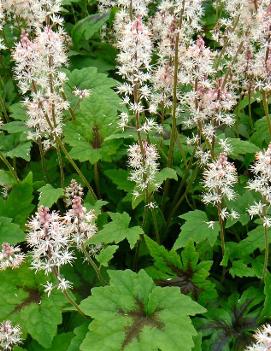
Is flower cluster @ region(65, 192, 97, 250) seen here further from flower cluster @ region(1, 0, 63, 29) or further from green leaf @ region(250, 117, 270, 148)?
green leaf @ region(250, 117, 270, 148)

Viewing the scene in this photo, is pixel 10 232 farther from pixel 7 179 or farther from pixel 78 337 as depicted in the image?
pixel 78 337

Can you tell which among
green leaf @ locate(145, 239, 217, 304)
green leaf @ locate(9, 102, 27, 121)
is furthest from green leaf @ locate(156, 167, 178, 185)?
green leaf @ locate(9, 102, 27, 121)

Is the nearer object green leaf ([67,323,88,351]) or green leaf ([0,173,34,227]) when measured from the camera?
green leaf ([67,323,88,351])

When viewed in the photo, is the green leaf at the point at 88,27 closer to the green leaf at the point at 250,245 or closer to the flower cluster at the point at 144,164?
the flower cluster at the point at 144,164

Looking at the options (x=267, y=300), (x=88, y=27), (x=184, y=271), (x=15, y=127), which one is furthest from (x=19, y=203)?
(x=88, y=27)

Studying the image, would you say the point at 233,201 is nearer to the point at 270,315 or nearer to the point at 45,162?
the point at 270,315

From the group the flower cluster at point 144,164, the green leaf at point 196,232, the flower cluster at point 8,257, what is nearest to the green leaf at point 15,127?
the flower cluster at point 144,164
